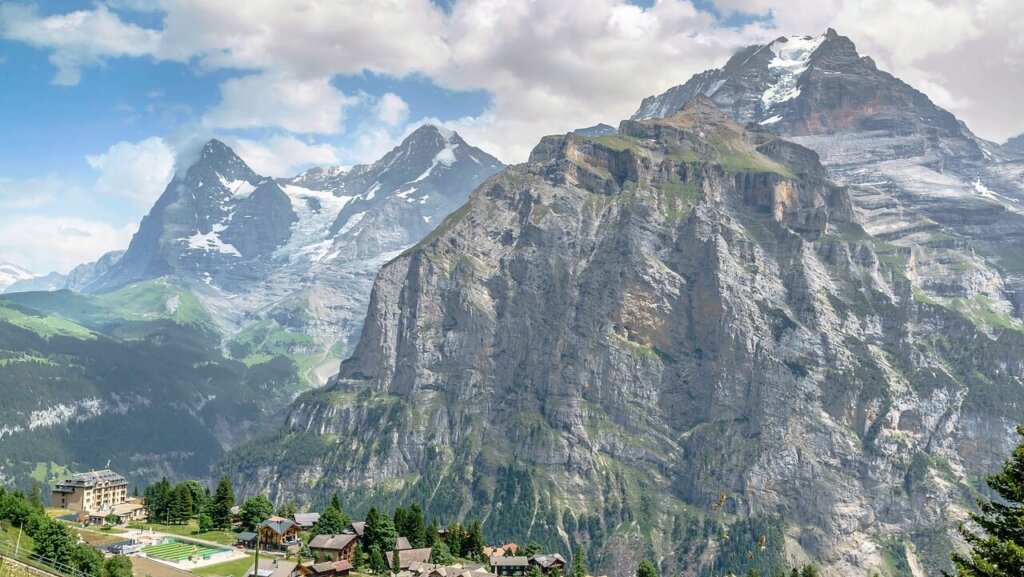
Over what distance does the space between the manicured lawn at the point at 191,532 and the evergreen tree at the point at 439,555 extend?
36.3 m

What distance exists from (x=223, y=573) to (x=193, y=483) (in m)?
69.2

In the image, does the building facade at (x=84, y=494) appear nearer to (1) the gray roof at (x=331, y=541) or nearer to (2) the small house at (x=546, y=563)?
(1) the gray roof at (x=331, y=541)

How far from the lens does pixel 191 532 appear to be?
162 metres

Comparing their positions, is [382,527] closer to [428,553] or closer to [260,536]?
[428,553]

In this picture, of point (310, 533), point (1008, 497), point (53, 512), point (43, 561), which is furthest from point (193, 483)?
point (1008, 497)

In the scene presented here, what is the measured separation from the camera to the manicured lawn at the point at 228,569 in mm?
125069

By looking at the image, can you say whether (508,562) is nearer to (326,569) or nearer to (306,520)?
(306,520)

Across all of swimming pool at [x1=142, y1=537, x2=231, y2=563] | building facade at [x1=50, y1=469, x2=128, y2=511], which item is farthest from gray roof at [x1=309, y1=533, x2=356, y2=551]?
building facade at [x1=50, y1=469, x2=128, y2=511]

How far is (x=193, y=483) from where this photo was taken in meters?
190

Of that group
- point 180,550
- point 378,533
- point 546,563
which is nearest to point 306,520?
point 378,533

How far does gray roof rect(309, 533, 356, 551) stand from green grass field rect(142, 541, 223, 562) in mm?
14960

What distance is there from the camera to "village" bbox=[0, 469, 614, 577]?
5217 inches

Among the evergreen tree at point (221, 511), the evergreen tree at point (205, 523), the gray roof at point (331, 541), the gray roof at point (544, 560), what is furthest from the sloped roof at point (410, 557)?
the gray roof at point (544, 560)

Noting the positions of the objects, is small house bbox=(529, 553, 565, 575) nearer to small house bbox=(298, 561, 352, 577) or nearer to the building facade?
small house bbox=(298, 561, 352, 577)
